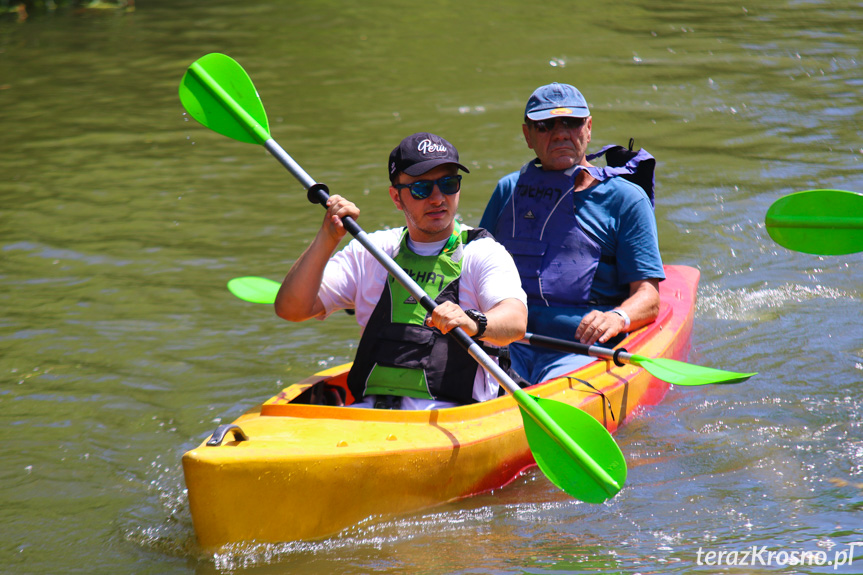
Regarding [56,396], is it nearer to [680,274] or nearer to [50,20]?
[680,274]

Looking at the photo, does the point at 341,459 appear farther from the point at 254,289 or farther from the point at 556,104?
the point at 556,104

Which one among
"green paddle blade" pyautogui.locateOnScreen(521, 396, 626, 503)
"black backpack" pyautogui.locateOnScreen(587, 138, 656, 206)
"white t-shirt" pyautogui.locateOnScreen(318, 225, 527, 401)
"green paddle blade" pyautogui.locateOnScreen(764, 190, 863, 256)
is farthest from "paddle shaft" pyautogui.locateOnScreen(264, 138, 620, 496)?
"green paddle blade" pyautogui.locateOnScreen(764, 190, 863, 256)

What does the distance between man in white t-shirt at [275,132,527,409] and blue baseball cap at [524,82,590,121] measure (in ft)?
2.68

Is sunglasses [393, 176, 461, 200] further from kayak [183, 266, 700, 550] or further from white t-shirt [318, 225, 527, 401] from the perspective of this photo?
kayak [183, 266, 700, 550]

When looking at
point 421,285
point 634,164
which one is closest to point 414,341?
point 421,285

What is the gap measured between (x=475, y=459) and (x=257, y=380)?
1.64 meters

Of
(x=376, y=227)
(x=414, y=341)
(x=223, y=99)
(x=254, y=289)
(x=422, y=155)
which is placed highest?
(x=223, y=99)

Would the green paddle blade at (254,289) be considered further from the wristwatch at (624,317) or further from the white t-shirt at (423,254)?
the wristwatch at (624,317)

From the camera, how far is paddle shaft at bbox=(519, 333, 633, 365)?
3.75 metres

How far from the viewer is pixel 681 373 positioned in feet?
12.1

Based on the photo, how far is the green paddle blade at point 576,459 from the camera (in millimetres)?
3092

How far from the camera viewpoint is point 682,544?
2938 millimetres

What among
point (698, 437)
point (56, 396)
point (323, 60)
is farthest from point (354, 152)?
A: point (698, 437)

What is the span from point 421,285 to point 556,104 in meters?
1.17
